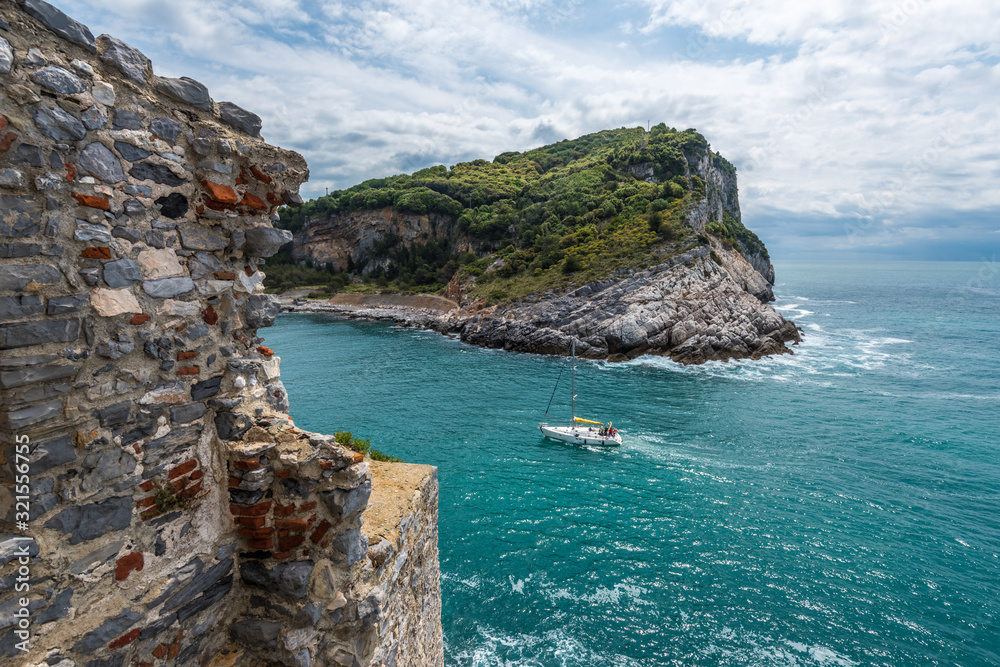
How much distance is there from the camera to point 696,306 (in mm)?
49594

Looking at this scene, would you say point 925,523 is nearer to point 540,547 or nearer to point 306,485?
point 540,547

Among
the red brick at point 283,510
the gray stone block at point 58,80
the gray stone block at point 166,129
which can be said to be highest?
the gray stone block at point 58,80

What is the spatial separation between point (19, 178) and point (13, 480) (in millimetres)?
2011

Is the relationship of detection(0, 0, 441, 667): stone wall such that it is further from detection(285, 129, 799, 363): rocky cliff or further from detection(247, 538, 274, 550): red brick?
detection(285, 129, 799, 363): rocky cliff

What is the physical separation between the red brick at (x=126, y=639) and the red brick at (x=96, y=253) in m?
2.92

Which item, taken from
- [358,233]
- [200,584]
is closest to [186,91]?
[200,584]

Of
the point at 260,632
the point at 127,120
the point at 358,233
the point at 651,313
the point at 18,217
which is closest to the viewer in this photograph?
the point at 18,217

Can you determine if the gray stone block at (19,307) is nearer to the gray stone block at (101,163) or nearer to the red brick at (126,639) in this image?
the gray stone block at (101,163)

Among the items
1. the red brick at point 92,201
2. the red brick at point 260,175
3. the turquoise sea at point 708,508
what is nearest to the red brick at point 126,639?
the red brick at point 92,201

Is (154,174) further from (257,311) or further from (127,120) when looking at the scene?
(257,311)

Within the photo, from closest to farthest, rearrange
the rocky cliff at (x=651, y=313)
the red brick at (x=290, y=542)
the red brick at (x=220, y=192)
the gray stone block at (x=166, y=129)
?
the gray stone block at (x=166, y=129) < the red brick at (x=220, y=192) < the red brick at (x=290, y=542) < the rocky cliff at (x=651, y=313)

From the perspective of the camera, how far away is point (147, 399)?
3994mm

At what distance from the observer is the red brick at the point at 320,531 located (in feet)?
15.3

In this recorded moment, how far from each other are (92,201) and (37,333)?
1.04 m
